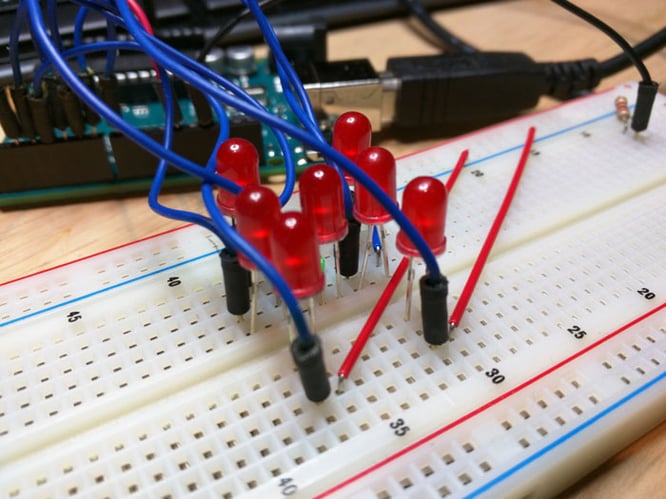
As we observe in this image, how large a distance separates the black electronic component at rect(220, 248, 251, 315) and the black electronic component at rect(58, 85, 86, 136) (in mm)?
378

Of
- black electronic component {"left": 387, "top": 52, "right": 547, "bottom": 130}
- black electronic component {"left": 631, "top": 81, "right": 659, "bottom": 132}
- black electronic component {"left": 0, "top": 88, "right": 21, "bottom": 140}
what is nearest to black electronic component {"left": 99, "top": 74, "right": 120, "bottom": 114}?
black electronic component {"left": 0, "top": 88, "right": 21, "bottom": 140}

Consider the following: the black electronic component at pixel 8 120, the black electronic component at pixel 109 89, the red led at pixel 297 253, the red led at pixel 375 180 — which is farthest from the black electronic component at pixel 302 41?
the red led at pixel 297 253

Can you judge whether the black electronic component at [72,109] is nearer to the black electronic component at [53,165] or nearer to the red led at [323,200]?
the black electronic component at [53,165]

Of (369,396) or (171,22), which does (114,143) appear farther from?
(369,396)

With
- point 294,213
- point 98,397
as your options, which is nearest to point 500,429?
point 294,213

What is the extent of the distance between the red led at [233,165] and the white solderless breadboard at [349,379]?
0.39 feet

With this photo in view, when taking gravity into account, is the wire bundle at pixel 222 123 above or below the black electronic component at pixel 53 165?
above

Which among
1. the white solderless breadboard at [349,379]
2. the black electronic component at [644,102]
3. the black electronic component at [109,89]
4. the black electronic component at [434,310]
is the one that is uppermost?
the black electronic component at [109,89]

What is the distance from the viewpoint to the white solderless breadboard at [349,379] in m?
0.51

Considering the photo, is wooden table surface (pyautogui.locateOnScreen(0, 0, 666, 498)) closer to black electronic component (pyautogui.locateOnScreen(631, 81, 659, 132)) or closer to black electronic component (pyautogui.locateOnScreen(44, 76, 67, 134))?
black electronic component (pyautogui.locateOnScreen(44, 76, 67, 134))

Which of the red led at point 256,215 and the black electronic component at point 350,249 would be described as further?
the black electronic component at point 350,249

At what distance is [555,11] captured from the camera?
1.39 m

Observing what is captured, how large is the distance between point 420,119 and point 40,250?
0.62 m

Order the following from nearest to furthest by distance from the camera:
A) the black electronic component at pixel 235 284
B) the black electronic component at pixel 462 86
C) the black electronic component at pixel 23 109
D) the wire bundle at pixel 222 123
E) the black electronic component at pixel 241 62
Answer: the wire bundle at pixel 222 123
the black electronic component at pixel 235 284
the black electronic component at pixel 23 109
the black electronic component at pixel 462 86
the black electronic component at pixel 241 62
